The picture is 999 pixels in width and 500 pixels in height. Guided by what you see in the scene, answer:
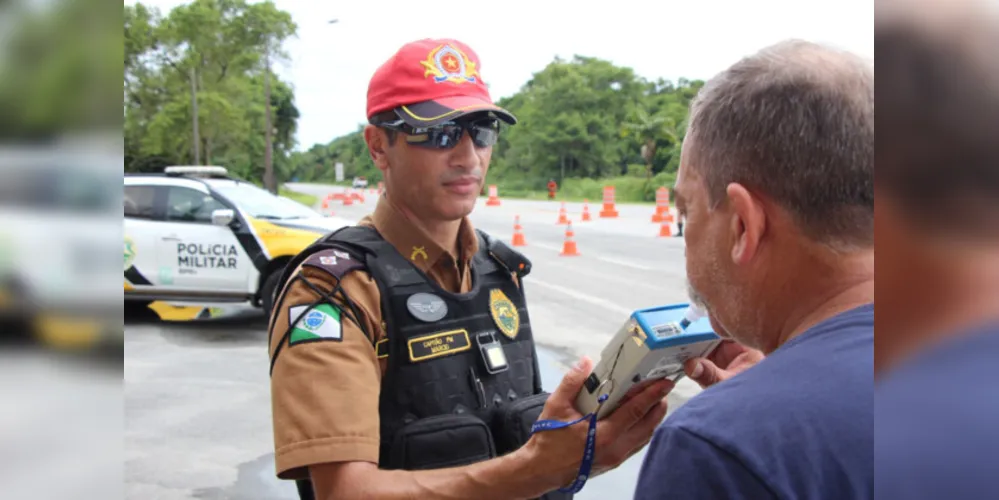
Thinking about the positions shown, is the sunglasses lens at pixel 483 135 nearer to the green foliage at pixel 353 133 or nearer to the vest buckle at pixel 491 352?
the vest buckle at pixel 491 352

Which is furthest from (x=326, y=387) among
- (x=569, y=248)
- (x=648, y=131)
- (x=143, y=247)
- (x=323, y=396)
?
(x=648, y=131)

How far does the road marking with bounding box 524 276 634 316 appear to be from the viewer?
821cm

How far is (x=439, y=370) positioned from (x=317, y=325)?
1.01 feet

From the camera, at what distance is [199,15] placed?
771 inches

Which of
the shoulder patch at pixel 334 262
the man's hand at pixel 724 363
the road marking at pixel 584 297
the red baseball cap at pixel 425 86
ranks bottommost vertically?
the road marking at pixel 584 297

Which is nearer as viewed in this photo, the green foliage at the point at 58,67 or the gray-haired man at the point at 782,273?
the green foliage at the point at 58,67

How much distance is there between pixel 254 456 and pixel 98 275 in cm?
424

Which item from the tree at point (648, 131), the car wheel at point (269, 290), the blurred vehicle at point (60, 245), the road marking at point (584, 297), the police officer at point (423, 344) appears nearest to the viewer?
the blurred vehicle at point (60, 245)

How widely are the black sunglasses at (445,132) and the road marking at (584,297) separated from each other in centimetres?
600

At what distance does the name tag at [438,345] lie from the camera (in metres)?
1.58

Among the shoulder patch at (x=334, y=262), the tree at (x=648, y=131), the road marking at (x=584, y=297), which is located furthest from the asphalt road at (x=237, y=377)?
the tree at (x=648, y=131)

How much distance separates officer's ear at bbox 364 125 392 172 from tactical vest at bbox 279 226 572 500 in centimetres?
21

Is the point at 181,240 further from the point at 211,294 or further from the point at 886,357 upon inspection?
the point at 886,357

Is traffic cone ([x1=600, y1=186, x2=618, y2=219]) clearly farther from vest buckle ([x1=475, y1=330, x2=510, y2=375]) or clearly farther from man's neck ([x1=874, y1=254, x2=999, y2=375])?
man's neck ([x1=874, y1=254, x2=999, y2=375])
